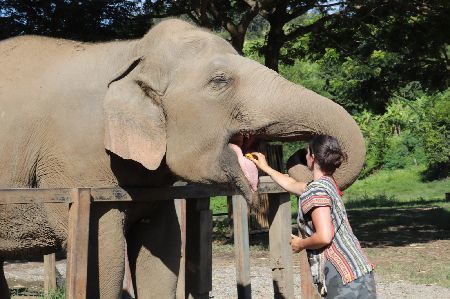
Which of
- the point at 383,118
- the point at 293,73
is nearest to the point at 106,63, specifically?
the point at 383,118

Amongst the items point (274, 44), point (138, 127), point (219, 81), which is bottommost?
point (138, 127)

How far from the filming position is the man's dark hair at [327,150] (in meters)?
4.15

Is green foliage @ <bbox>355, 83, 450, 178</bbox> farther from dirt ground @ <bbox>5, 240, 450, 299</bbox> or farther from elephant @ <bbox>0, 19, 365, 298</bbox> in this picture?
elephant @ <bbox>0, 19, 365, 298</bbox>

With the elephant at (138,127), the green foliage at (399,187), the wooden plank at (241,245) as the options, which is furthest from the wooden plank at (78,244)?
the green foliage at (399,187)

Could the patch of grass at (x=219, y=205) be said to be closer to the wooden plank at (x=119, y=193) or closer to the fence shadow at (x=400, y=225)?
the fence shadow at (x=400, y=225)

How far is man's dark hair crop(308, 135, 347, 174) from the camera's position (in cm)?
415

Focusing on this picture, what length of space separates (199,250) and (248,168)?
1217 mm

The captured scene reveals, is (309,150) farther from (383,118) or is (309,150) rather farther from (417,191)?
(383,118)

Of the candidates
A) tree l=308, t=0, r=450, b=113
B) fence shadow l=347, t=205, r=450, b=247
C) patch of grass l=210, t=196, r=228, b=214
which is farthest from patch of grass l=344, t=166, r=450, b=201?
tree l=308, t=0, r=450, b=113

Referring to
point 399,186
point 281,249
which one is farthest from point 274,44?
point 399,186

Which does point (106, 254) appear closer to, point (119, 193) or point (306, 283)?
point (119, 193)

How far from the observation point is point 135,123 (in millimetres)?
4488

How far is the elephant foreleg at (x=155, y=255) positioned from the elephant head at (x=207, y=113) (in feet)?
2.01

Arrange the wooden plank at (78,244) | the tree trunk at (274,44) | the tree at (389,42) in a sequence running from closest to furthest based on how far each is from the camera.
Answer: the wooden plank at (78,244) → the tree at (389,42) → the tree trunk at (274,44)
